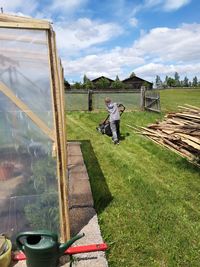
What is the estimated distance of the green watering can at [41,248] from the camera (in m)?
2.98

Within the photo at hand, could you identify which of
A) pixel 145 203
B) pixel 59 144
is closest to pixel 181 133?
pixel 145 203

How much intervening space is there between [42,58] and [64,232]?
2.33 metres

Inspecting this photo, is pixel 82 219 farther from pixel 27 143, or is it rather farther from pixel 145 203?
pixel 27 143

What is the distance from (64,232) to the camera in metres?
3.80

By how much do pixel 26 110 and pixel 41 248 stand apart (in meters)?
1.68

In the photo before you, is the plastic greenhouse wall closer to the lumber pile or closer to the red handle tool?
the red handle tool

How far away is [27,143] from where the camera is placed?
12.6 ft

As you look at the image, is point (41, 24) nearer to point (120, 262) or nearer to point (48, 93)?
point (48, 93)

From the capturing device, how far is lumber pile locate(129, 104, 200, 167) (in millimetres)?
8305

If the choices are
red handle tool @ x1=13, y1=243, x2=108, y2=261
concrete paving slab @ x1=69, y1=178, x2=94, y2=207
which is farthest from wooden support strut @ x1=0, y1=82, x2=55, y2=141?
concrete paving slab @ x1=69, y1=178, x2=94, y2=207

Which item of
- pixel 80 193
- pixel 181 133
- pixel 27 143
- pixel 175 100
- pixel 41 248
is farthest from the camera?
pixel 175 100

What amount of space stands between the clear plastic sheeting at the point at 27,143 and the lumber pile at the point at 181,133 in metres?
5.16

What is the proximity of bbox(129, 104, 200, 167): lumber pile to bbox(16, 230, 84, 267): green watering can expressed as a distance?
563 centimetres

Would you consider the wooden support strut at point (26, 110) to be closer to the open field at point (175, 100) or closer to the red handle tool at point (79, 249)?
the red handle tool at point (79, 249)
